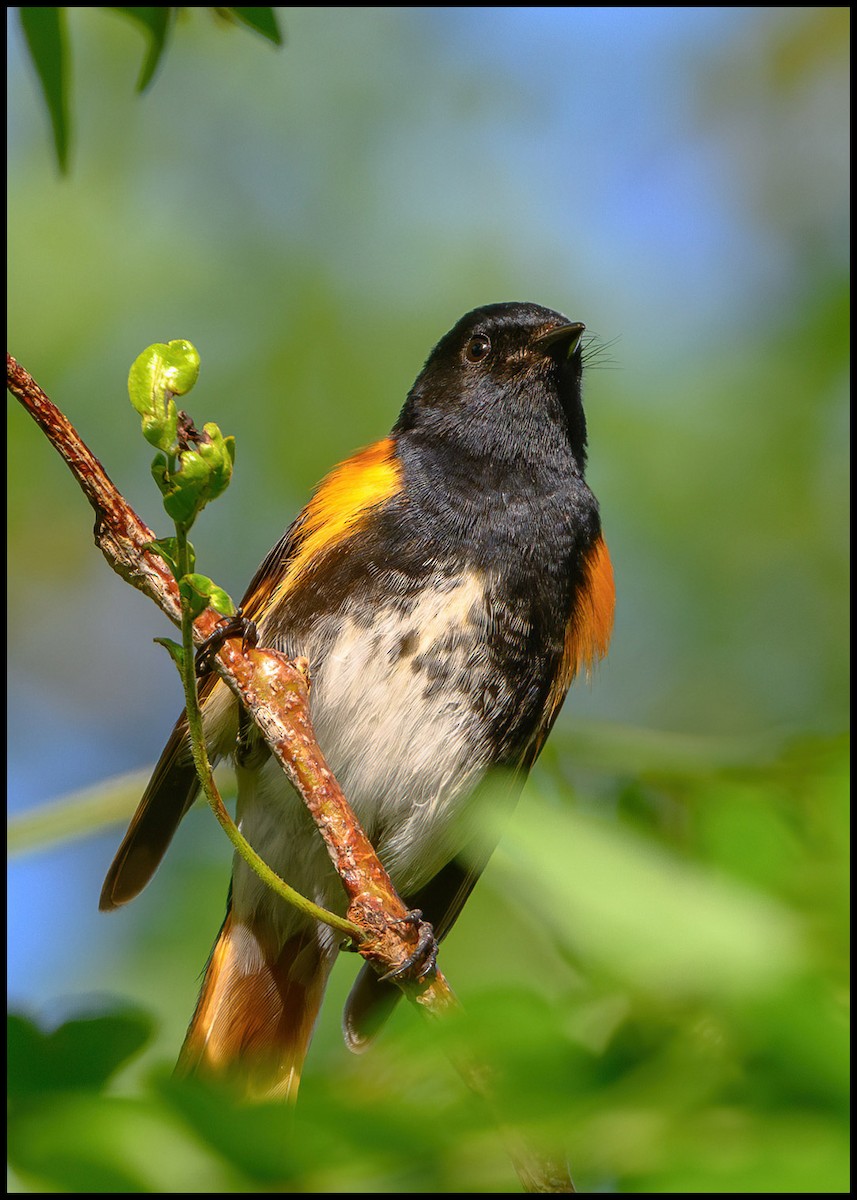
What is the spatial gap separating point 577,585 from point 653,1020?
2612mm

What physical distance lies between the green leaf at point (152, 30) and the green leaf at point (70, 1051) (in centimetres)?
133

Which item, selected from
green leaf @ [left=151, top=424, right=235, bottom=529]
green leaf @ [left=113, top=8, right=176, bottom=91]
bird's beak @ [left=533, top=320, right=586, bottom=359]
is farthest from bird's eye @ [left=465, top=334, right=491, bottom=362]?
green leaf @ [left=151, top=424, right=235, bottom=529]

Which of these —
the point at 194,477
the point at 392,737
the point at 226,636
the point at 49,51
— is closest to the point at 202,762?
the point at 226,636

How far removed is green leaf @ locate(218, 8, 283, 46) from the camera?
1809mm

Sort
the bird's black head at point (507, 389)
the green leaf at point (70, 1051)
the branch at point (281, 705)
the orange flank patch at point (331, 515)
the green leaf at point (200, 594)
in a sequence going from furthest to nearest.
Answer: the bird's black head at point (507, 389)
the orange flank patch at point (331, 515)
the branch at point (281, 705)
the green leaf at point (200, 594)
the green leaf at point (70, 1051)

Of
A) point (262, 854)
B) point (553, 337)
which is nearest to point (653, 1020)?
point (262, 854)

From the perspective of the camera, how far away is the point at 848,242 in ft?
19.7

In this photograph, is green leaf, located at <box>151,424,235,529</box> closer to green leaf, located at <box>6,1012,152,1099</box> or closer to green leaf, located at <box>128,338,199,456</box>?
green leaf, located at <box>128,338,199,456</box>

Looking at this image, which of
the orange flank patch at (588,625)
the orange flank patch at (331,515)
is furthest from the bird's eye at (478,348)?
the orange flank patch at (588,625)

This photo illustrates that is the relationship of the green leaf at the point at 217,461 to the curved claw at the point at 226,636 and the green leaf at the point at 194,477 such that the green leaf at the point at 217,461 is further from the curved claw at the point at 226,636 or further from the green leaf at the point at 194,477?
the curved claw at the point at 226,636

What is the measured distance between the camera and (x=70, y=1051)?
1.16 metres

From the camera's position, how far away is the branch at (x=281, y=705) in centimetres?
210

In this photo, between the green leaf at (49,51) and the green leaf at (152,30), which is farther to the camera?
the green leaf at (152,30)

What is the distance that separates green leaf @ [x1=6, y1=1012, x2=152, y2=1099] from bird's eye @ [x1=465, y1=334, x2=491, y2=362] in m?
3.17
